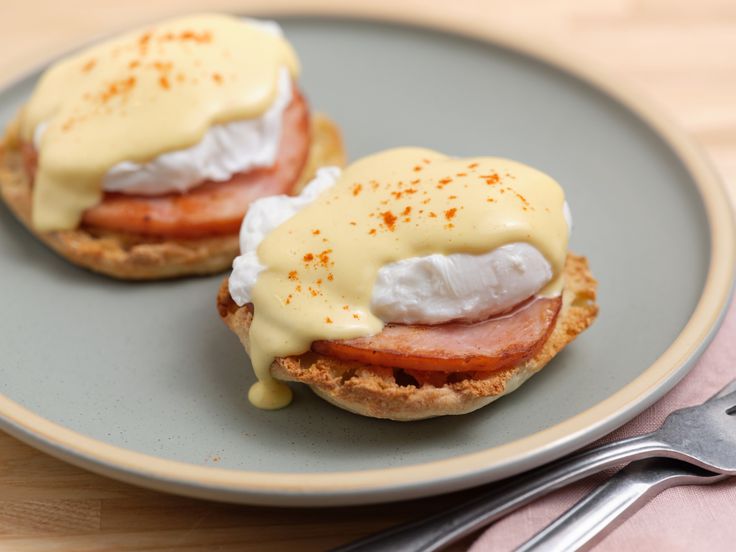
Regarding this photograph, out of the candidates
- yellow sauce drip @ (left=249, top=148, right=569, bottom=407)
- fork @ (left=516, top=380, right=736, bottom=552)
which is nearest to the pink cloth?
fork @ (left=516, top=380, right=736, bottom=552)

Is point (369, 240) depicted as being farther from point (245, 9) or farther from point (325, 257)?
point (245, 9)

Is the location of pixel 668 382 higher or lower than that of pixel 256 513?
higher

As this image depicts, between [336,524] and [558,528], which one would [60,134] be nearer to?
[336,524]

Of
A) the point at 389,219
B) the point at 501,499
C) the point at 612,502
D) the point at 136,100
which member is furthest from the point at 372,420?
the point at 136,100

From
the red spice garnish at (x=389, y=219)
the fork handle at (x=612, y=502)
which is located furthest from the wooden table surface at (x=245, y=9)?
the red spice garnish at (x=389, y=219)

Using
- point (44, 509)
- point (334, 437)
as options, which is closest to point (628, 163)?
point (334, 437)

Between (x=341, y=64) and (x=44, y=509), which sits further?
(x=341, y=64)

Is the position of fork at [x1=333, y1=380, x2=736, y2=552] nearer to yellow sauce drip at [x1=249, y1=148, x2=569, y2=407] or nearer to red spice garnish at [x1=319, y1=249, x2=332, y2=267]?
yellow sauce drip at [x1=249, y1=148, x2=569, y2=407]
